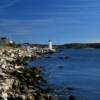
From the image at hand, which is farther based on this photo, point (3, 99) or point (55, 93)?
point (55, 93)

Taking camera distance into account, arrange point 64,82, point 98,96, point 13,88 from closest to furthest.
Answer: point 13,88
point 98,96
point 64,82

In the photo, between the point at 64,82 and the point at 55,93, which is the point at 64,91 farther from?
the point at 64,82

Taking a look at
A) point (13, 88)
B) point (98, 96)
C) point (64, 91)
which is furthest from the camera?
point (64, 91)

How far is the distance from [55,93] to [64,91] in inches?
92.1

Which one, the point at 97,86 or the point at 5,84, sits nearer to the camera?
the point at 5,84

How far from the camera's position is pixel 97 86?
140 feet

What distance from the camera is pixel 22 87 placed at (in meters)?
30.3

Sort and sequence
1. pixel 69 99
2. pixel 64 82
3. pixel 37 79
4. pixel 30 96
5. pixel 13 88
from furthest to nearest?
1. pixel 64 82
2. pixel 37 79
3. pixel 69 99
4. pixel 13 88
5. pixel 30 96

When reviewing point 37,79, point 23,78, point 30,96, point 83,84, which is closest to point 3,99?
Result: point 30,96

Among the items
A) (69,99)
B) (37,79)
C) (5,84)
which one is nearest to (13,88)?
(5,84)

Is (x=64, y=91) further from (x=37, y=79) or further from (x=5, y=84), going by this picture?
(x=5, y=84)

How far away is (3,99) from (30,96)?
8.46 feet

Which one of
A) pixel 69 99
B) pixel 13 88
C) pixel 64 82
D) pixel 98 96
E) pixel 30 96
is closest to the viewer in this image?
pixel 30 96

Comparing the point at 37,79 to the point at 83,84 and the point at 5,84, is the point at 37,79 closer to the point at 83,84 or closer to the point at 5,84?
the point at 83,84
